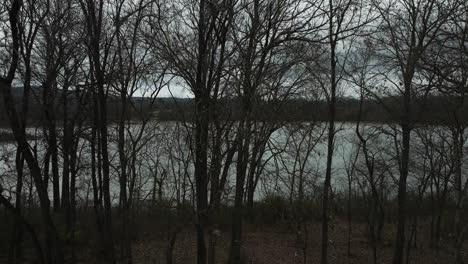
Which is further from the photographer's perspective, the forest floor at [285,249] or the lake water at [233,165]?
the forest floor at [285,249]

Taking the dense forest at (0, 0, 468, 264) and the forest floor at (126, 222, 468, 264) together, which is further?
the forest floor at (126, 222, 468, 264)

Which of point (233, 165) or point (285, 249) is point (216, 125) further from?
point (285, 249)

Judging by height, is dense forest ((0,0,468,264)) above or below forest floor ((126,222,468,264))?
above

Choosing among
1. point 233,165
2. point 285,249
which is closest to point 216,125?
point 233,165

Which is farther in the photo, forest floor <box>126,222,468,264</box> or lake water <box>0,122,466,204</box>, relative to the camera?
forest floor <box>126,222,468,264</box>

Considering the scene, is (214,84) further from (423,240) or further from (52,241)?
(423,240)

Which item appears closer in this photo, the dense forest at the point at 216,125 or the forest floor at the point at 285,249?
the dense forest at the point at 216,125

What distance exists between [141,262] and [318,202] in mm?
9501

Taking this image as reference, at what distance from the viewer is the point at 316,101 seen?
17.0 m

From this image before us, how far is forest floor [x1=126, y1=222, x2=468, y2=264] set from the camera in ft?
50.9

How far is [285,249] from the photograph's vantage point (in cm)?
1683

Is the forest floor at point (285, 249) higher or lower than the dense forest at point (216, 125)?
lower

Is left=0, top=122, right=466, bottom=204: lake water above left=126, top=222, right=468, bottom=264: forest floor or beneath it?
above

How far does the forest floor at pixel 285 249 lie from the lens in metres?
15.5
